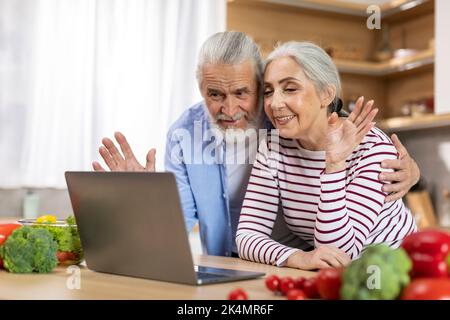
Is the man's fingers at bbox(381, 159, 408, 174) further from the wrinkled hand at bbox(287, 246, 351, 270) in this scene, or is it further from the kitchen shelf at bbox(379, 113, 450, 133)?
the kitchen shelf at bbox(379, 113, 450, 133)

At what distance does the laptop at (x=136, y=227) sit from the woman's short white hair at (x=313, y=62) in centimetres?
69

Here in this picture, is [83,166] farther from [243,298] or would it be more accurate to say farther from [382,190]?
[243,298]

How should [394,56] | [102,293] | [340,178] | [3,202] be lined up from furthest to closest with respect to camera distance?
1. [394,56]
2. [3,202]
3. [340,178]
4. [102,293]

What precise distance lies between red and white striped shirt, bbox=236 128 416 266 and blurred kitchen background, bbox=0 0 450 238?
142 cm

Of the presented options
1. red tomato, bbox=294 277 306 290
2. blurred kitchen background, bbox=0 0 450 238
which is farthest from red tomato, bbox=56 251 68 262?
blurred kitchen background, bbox=0 0 450 238

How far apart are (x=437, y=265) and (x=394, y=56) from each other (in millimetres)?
3143

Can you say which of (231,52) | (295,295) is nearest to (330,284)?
(295,295)

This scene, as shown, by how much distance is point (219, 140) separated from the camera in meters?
2.05

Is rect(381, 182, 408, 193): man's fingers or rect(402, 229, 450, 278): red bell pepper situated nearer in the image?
rect(402, 229, 450, 278): red bell pepper

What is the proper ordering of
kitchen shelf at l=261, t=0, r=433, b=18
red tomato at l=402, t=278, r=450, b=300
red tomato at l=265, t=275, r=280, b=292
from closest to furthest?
red tomato at l=402, t=278, r=450, b=300
red tomato at l=265, t=275, r=280, b=292
kitchen shelf at l=261, t=0, r=433, b=18

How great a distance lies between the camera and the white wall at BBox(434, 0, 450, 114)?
3.24 metres

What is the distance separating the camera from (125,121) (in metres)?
3.39

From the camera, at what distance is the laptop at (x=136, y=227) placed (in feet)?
3.49
